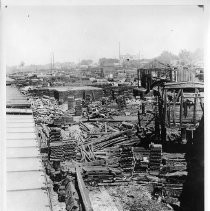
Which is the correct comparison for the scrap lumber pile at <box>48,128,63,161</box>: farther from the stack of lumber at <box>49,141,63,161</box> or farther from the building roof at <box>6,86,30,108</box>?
the building roof at <box>6,86,30,108</box>

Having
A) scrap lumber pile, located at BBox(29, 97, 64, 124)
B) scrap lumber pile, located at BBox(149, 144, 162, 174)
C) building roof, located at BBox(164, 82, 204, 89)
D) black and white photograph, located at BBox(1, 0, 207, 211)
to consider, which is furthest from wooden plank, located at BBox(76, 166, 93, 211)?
building roof, located at BBox(164, 82, 204, 89)

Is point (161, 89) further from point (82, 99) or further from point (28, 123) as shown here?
point (28, 123)

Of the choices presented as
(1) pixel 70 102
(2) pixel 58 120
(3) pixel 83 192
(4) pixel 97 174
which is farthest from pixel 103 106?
(3) pixel 83 192

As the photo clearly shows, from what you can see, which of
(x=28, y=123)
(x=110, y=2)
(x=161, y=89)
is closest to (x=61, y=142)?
(x=28, y=123)

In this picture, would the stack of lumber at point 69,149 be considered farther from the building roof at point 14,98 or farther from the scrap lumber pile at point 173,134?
Answer: the scrap lumber pile at point 173,134

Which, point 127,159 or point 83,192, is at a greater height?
point 127,159

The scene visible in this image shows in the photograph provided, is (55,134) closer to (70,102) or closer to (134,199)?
(70,102)
